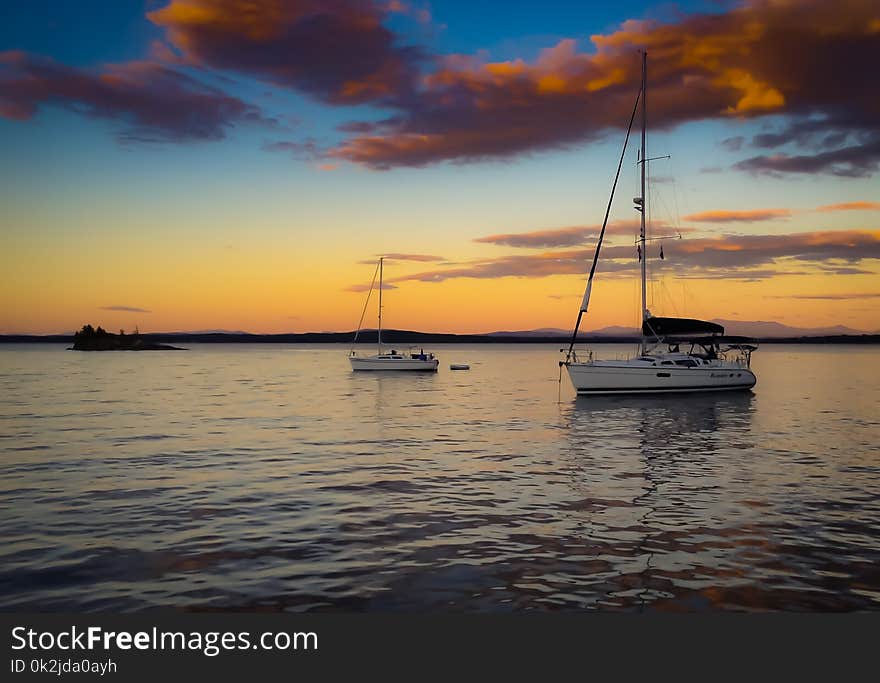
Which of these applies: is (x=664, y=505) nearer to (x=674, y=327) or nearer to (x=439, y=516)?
(x=439, y=516)

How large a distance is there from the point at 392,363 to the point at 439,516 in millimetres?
79954

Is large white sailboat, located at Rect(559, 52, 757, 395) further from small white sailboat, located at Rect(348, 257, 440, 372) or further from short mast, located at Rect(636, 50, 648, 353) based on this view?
small white sailboat, located at Rect(348, 257, 440, 372)

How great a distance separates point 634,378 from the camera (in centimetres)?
5022

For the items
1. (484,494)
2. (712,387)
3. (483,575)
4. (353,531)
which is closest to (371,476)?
(484,494)

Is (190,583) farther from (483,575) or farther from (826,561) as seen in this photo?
(826,561)

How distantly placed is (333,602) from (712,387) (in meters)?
48.2

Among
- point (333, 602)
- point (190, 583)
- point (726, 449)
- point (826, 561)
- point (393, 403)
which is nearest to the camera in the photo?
point (333, 602)

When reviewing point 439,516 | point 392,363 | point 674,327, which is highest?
point 674,327

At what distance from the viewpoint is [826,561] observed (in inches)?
500

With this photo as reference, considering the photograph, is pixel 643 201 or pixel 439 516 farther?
pixel 643 201

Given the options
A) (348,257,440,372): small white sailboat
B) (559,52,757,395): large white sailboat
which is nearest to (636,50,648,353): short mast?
(559,52,757,395): large white sailboat

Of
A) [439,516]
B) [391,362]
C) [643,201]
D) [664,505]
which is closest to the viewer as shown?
[439,516]

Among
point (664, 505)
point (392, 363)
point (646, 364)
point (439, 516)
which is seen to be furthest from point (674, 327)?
point (392, 363)

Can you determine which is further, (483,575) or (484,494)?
(484,494)
